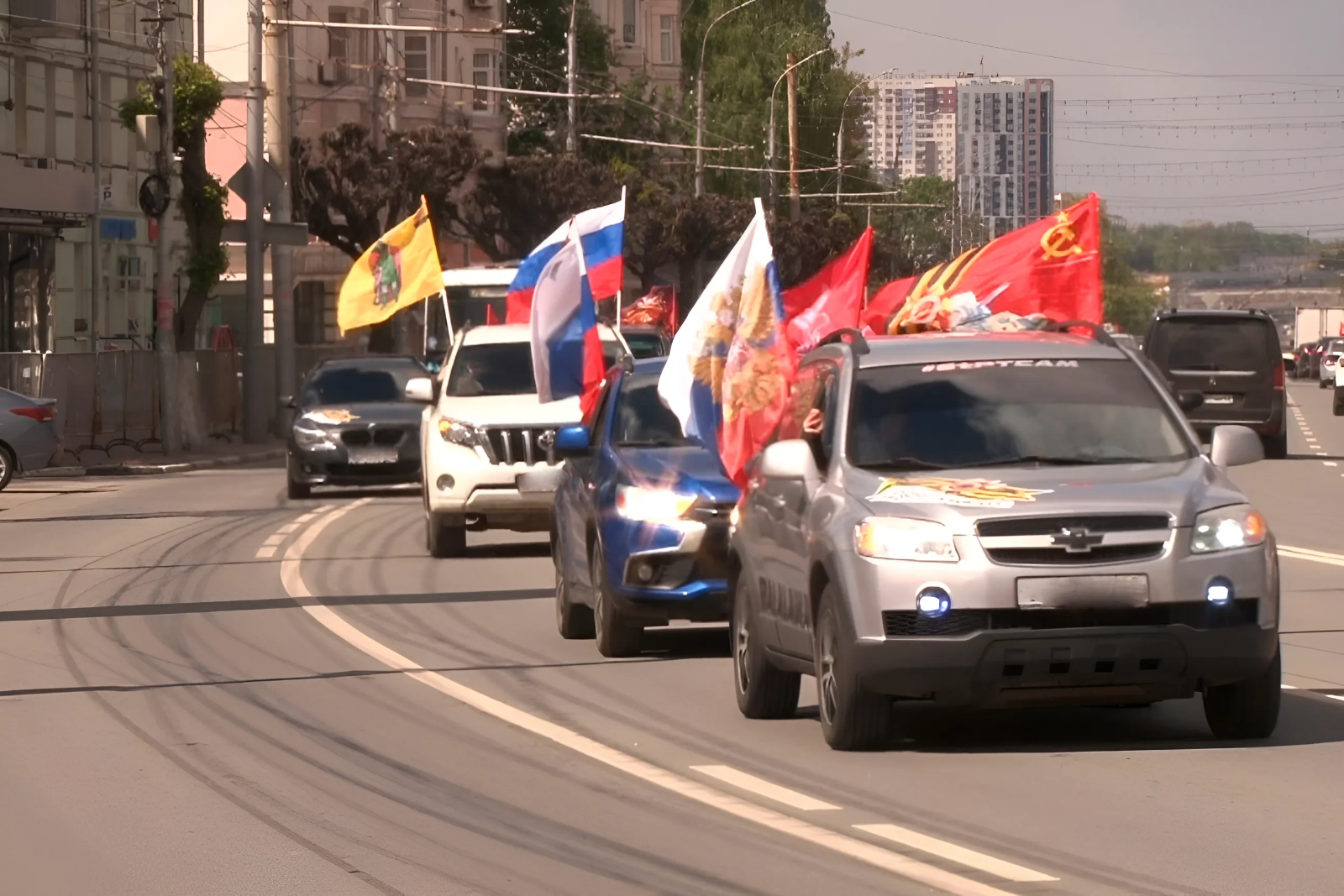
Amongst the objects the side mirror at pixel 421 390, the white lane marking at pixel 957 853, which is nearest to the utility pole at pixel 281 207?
the side mirror at pixel 421 390

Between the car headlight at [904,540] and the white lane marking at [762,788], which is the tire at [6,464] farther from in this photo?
the car headlight at [904,540]

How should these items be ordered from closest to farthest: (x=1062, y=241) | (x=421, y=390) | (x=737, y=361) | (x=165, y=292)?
(x=737, y=361)
(x=1062, y=241)
(x=421, y=390)
(x=165, y=292)

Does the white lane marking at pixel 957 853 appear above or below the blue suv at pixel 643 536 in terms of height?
below

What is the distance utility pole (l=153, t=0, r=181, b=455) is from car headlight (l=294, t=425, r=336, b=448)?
10853 millimetres

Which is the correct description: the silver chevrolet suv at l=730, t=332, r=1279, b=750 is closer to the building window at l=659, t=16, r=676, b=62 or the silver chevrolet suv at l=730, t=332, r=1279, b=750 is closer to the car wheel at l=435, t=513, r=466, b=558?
the car wheel at l=435, t=513, r=466, b=558

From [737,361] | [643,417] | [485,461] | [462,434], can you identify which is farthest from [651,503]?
[462,434]

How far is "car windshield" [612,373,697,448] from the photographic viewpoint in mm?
14086

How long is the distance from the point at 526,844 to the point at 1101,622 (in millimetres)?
2374

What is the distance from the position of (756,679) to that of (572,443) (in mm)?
3456

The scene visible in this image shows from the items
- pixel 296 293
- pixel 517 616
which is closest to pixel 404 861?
pixel 517 616

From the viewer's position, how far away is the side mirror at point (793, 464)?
31.6 feet

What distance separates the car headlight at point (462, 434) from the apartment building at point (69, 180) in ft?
92.4

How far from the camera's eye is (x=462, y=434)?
19.9 meters

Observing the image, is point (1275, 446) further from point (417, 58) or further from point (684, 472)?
point (417, 58)
